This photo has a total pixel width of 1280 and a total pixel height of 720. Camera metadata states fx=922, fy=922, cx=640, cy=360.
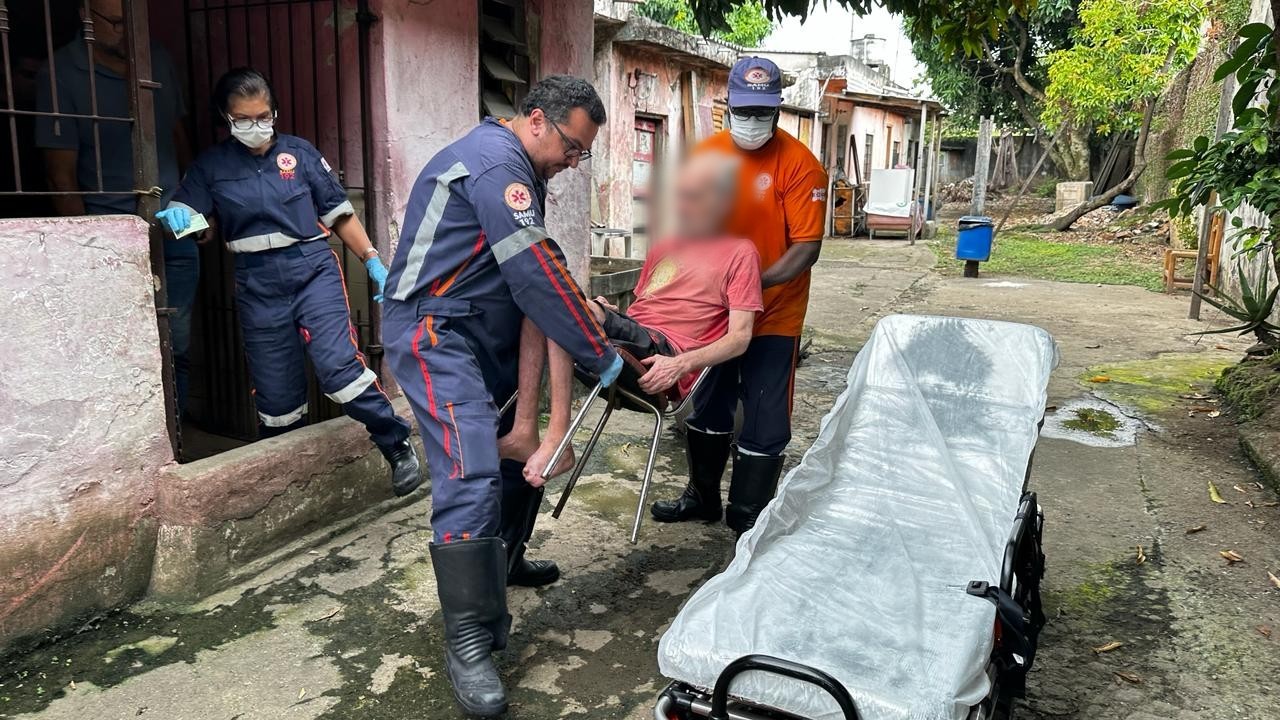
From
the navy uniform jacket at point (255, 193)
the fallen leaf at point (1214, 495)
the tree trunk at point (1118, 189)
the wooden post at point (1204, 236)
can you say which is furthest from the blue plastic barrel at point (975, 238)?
the navy uniform jacket at point (255, 193)

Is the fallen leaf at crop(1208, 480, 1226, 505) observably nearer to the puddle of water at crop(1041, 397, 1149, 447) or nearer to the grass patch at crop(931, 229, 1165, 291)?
the puddle of water at crop(1041, 397, 1149, 447)

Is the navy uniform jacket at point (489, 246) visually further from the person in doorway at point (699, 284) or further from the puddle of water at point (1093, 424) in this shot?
the puddle of water at point (1093, 424)

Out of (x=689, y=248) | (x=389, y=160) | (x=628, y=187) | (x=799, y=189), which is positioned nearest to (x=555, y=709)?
(x=689, y=248)

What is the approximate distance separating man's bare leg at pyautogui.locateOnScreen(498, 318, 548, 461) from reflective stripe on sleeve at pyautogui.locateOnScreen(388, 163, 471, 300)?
37 centimetres

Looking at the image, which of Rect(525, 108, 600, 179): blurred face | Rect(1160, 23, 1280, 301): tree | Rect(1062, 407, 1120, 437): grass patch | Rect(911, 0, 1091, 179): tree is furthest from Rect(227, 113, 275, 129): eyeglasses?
Rect(911, 0, 1091, 179): tree

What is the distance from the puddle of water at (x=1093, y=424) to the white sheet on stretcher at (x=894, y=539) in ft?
7.62

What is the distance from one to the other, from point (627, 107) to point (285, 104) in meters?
8.06

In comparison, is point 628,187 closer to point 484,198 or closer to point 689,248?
point 689,248

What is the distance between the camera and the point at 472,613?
2.57 meters

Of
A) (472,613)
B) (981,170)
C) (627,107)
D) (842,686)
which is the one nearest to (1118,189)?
(981,170)

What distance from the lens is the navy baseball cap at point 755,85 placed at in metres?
3.38

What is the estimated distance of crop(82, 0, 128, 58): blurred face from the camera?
3.34 metres

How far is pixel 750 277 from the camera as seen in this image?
331 cm

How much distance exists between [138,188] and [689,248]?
75.5 inches
